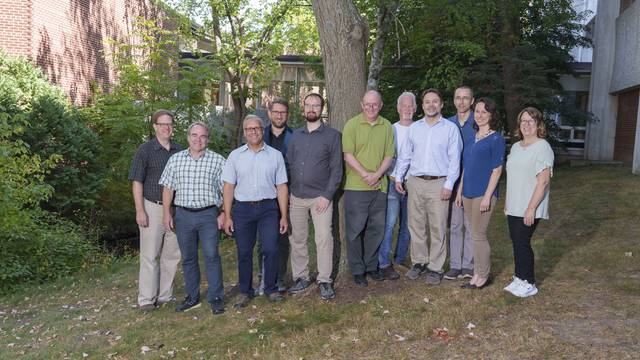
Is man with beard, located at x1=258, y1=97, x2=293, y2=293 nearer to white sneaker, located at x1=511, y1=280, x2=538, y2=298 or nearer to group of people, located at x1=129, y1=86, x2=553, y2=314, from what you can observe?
group of people, located at x1=129, y1=86, x2=553, y2=314

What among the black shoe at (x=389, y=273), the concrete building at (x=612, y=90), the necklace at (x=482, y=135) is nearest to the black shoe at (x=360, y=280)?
the black shoe at (x=389, y=273)

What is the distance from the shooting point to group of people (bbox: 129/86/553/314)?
17.9 feet

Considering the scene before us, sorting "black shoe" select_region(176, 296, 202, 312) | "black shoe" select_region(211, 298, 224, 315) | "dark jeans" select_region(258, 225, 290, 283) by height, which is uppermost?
"dark jeans" select_region(258, 225, 290, 283)

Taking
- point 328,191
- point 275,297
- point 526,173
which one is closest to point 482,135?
point 526,173

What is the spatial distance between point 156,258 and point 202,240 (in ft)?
2.28

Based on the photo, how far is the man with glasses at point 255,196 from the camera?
5.48 meters

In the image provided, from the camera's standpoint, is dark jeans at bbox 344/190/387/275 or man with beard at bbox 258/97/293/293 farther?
man with beard at bbox 258/97/293/293

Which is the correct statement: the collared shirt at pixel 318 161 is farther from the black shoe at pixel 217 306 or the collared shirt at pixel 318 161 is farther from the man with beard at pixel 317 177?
the black shoe at pixel 217 306

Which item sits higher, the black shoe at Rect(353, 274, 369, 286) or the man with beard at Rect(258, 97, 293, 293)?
the man with beard at Rect(258, 97, 293, 293)

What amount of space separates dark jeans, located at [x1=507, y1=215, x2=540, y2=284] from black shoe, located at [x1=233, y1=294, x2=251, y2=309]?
8.71 ft

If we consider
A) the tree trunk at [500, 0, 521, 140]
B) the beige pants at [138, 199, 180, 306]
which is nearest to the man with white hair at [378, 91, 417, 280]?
the beige pants at [138, 199, 180, 306]

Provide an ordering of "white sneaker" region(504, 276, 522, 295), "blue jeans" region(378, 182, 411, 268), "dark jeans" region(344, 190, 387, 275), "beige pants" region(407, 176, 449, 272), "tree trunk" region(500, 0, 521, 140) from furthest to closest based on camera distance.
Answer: "tree trunk" region(500, 0, 521, 140) → "blue jeans" region(378, 182, 411, 268) → "beige pants" region(407, 176, 449, 272) → "dark jeans" region(344, 190, 387, 275) → "white sneaker" region(504, 276, 522, 295)

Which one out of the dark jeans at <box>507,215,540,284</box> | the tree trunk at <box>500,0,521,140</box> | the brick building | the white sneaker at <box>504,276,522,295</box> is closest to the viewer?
the dark jeans at <box>507,215,540,284</box>

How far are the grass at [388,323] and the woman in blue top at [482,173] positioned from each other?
1.98 feet
